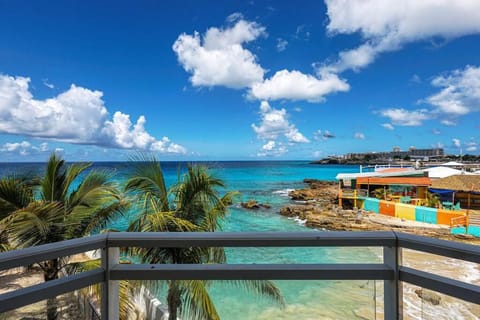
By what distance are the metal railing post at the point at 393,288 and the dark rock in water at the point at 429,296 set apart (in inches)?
3.0

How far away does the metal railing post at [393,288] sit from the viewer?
4.08 ft

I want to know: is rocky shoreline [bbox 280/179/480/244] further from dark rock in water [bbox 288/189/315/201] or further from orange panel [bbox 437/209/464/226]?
dark rock in water [bbox 288/189/315/201]

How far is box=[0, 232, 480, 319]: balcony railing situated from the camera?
1.19 meters

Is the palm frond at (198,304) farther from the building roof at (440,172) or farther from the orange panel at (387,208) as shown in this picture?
the building roof at (440,172)

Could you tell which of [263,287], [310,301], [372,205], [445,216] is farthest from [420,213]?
[263,287]

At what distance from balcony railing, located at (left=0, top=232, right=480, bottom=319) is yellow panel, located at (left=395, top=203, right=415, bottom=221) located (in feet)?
49.8

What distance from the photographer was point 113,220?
12.8 ft

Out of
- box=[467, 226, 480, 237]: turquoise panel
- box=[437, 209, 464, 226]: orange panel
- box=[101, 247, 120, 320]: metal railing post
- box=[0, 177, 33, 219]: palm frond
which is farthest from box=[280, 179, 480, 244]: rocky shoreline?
box=[101, 247, 120, 320]: metal railing post

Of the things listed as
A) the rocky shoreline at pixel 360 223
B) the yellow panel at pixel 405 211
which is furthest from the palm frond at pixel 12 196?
the yellow panel at pixel 405 211

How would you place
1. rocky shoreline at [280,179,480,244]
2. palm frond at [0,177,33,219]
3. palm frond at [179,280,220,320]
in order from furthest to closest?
rocky shoreline at [280,179,480,244] < palm frond at [0,177,33,219] < palm frond at [179,280,220,320]

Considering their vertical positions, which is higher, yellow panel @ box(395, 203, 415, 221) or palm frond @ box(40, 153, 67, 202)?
palm frond @ box(40, 153, 67, 202)

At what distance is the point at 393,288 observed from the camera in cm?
126

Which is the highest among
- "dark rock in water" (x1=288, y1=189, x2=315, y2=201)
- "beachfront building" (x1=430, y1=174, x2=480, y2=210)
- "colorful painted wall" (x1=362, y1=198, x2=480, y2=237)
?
"beachfront building" (x1=430, y1=174, x2=480, y2=210)

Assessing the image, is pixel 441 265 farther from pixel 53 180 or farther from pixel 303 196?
pixel 303 196
